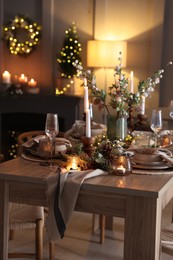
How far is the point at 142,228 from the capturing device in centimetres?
204

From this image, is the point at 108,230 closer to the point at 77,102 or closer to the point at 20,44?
the point at 77,102

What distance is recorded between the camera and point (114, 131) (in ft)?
9.43

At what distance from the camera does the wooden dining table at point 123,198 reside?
6.65ft

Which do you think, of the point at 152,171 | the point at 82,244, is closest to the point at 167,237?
the point at 152,171

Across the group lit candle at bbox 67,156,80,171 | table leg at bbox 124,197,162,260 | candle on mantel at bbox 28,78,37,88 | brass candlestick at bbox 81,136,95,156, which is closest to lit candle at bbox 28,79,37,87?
candle on mantel at bbox 28,78,37,88

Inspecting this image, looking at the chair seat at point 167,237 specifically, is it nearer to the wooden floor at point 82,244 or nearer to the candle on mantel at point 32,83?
the wooden floor at point 82,244

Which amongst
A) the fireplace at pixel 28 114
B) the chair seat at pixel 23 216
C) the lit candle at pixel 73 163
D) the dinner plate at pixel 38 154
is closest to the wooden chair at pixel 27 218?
the chair seat at pixel 23 216

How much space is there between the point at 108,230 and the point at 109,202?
1.73 metres

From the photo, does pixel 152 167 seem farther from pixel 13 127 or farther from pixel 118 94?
pixel 13 127

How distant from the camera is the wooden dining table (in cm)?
203

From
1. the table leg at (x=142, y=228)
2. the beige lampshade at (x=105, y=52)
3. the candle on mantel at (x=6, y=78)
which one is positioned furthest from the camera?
the candle on mantel at (x=6, y=78)

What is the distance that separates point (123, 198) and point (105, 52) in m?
3.28

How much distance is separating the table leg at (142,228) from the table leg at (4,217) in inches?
23.9

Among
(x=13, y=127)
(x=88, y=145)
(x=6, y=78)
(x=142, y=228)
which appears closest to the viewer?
(x=142, y=228)
